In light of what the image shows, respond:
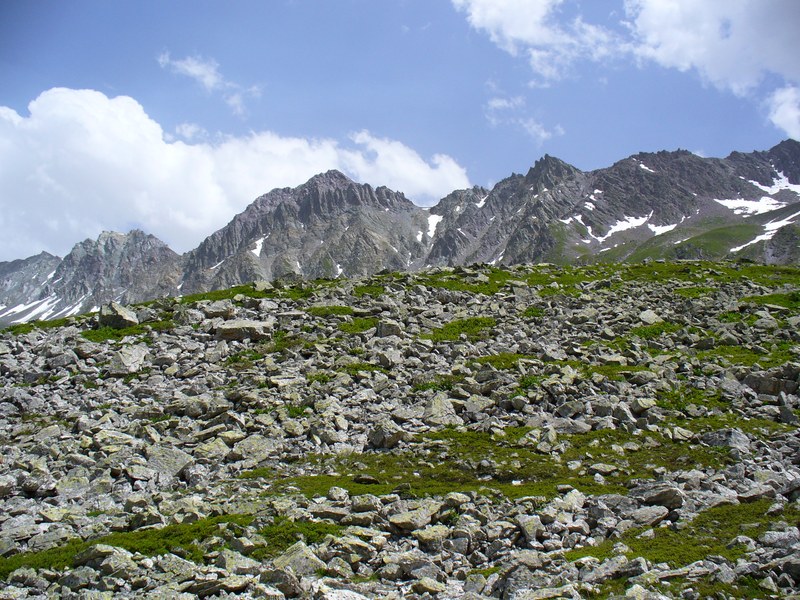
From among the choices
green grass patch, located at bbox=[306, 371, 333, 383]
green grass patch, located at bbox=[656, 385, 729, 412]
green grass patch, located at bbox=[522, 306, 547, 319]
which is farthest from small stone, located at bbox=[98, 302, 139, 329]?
green grass patch, located at bbox=[656, 385, 729, 412]

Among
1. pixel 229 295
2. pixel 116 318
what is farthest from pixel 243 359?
pixel 229 295

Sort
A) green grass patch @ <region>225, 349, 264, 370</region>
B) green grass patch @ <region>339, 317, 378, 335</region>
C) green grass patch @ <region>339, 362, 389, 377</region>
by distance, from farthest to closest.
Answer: green grass patch @ <region>339, 317, 378, 335</region>
green grass patch @ <region>225, 349, 264, 370</region>
green grass patch @ <region>339, 362, 389, 377</region>

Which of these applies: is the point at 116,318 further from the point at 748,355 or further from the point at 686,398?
the point at 748,355

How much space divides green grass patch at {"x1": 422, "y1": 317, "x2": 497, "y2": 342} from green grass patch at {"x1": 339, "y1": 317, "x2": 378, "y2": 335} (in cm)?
435

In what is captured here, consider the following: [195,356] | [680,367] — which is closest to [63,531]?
[195,356]

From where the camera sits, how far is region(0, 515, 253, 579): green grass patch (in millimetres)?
12039

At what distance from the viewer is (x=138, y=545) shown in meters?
12.6

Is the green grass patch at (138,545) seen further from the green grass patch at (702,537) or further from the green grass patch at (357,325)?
the green grass patch at (357,325)

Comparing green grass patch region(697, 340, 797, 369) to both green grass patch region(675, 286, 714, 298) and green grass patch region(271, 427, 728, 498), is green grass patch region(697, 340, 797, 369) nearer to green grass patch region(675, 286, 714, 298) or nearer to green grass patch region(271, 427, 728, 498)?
green grass patch region(271, 427, 728, 498)

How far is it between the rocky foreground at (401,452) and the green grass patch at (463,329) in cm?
25

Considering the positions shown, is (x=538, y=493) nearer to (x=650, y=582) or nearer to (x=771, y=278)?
(x=650, y=582)

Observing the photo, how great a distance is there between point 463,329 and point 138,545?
2601cm

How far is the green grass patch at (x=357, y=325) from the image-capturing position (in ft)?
117

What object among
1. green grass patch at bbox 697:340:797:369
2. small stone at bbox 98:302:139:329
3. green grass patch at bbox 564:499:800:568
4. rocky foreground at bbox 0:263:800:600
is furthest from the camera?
small stone at bbox 98:302:139:329
